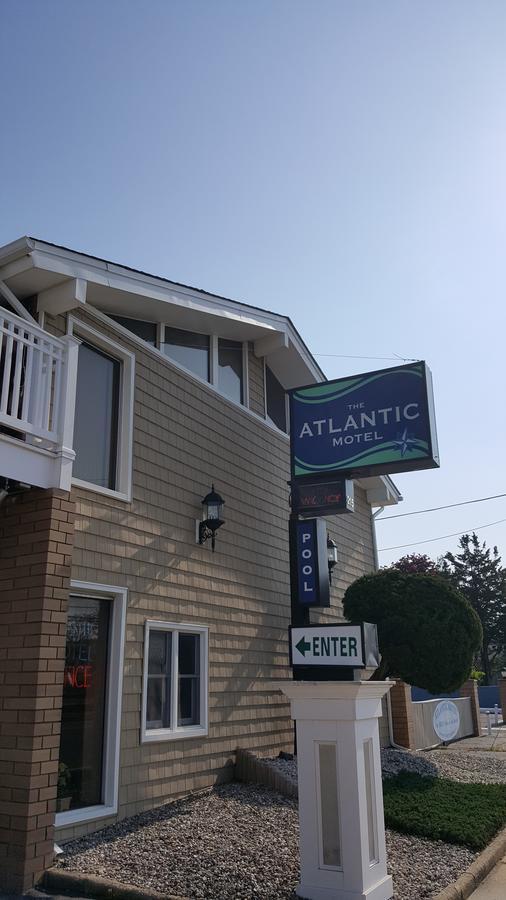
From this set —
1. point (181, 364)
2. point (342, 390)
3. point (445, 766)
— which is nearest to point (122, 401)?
point (181, 364)

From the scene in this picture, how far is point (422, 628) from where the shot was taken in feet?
35.2

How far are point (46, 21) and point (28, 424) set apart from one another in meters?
5.05

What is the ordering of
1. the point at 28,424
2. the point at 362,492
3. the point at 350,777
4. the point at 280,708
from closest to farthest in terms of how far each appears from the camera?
1. the point at 350,777
2. the point at 28,424
3. the point at 280,708
4. the point at 362,492

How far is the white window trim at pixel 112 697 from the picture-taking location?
669 centimetres

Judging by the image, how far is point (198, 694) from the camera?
8.48 meters

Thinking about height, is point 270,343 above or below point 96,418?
above

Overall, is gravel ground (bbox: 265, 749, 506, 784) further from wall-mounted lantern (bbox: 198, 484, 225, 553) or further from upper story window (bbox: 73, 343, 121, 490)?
upper story window (bbox: 73, 343, 121, 490)

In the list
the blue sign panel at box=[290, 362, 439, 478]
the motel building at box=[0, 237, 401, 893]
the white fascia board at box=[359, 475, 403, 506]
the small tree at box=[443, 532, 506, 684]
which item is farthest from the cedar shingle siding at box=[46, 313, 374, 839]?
the small tree at box=[443, 532, 506, 684]

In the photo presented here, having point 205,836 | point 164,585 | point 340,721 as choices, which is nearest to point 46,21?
point 164,585

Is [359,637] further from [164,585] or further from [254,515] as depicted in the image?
[254,515]

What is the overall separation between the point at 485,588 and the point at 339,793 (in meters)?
53.4

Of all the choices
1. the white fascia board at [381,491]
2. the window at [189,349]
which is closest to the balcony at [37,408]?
the window at [189,349]

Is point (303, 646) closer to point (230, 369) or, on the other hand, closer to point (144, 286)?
point (144, 286)

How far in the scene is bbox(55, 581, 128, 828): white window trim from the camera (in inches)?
263
